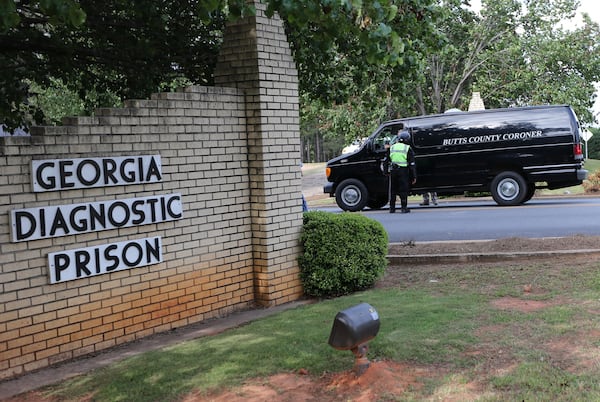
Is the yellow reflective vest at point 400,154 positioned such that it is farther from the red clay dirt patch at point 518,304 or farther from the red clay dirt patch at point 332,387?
the red clay dirt patch at point 332,387

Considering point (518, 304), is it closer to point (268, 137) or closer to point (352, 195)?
point (268, 137)

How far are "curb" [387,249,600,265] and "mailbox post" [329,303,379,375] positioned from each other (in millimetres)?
5077

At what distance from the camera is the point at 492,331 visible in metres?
5.78

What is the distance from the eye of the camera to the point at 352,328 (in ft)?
14.8

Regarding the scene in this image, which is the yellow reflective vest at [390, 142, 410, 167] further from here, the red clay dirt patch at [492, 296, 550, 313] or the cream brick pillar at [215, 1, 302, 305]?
the red clay dirt patch at [492, 296, 550, 313]

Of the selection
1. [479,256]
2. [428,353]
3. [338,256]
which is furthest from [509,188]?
[428,353]

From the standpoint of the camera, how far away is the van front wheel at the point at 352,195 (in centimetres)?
1778

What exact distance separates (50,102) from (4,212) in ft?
71.2

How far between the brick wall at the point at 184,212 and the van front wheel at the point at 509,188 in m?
10.2

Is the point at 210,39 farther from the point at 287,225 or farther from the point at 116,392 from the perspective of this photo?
the point at 116,392

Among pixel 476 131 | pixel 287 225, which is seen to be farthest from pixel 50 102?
pixel 287 225

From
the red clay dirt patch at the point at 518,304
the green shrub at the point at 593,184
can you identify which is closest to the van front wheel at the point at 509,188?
the green shrub at the point at 593,184

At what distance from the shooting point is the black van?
53.2 feet

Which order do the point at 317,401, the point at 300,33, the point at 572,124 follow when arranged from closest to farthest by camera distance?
the point at 317,401, the point at 300,33, the point at 572,124
